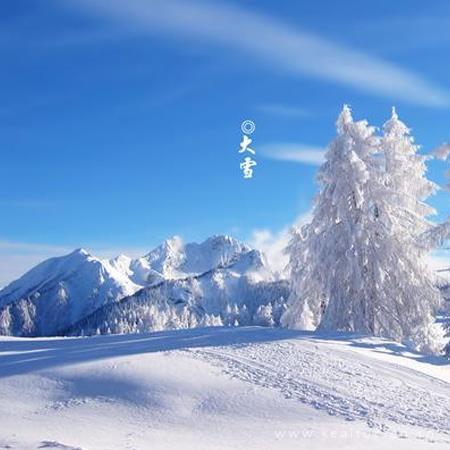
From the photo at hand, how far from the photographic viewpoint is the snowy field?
428 inches

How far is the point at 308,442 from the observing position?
35.5 feet

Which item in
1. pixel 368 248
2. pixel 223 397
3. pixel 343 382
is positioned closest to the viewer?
pixel 223 397

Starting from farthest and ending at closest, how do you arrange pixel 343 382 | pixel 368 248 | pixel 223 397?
pixel 368 248, pixel 343 382, pixel 223 397

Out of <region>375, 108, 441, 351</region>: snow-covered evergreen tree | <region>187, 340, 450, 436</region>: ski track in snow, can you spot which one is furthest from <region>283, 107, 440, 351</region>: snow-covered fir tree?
<region>187, 340, 450, 436</region>: ski track in snow

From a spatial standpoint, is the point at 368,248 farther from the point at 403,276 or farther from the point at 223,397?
the point at 223,397

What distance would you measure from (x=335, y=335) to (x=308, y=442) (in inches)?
367

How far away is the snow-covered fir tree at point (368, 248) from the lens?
86.8ft

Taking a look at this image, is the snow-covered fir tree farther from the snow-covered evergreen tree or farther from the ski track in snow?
the ski track in snow

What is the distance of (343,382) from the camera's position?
1416 centimetres

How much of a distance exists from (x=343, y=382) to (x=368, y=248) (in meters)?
13.0

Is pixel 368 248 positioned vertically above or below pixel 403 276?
above

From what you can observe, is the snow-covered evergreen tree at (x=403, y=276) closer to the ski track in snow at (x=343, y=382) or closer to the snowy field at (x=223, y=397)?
the snowy field at (x=223, y=397)

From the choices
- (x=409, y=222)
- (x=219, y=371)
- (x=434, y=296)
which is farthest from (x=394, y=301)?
(x=219, y=371)

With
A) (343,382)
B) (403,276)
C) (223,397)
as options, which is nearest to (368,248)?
(403,276)
